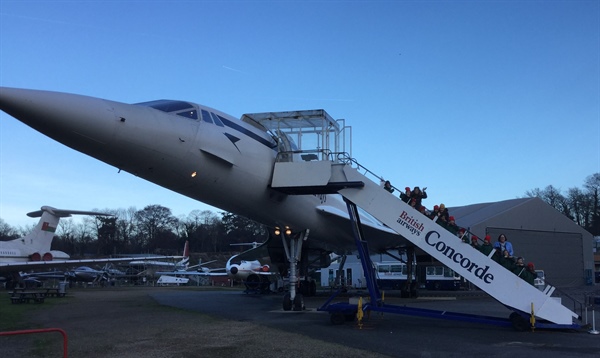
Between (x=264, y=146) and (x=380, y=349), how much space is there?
5729 millimetres

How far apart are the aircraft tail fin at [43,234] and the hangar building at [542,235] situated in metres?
27.5

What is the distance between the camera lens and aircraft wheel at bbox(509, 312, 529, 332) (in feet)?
30.6

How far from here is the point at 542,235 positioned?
36.4 m

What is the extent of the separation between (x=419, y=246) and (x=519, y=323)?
2.37 metres

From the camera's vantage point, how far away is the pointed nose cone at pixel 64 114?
7047mm

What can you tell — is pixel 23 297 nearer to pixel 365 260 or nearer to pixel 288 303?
pixel 288 303

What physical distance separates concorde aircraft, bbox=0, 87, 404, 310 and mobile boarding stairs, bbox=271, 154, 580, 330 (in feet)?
2.76

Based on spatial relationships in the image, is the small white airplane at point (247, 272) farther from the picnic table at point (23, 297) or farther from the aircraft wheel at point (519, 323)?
the aircraft wheel at point (519, 323)

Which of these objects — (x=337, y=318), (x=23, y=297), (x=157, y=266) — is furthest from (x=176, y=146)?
(x=157, y=266)

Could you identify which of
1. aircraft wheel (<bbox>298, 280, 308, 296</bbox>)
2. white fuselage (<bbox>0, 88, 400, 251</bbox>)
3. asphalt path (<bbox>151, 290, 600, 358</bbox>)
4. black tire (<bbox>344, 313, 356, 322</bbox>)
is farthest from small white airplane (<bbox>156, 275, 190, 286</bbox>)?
black tire (<bbox>344, 313, 356, 322</bbox>)

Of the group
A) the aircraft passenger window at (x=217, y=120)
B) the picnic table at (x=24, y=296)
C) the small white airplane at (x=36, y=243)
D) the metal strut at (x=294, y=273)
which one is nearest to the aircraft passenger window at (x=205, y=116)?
the aircraft passenger window at (x=217, y=120)

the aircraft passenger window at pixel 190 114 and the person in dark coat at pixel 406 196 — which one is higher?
the aircraft passenger window at pixel 190 114

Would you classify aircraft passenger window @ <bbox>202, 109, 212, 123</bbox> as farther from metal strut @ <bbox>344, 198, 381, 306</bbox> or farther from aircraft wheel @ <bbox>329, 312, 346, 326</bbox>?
aircraft wheel @ <bbox>329, 312, 346, 326</bbox>

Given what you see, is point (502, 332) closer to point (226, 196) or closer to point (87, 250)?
point (226, 196)
